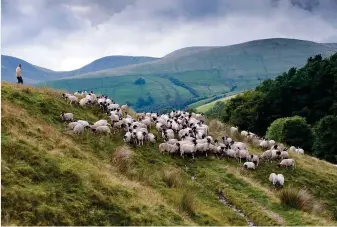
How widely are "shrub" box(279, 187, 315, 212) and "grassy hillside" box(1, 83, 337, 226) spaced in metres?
0.56

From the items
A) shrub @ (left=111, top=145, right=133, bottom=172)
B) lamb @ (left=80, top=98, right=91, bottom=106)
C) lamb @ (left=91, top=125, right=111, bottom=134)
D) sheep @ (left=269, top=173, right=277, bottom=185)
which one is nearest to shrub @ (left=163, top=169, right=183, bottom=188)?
shrub @ (left=111, top=145, right=133, bottom=172)

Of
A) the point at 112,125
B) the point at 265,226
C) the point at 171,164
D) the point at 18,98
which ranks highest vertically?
the point at 18,98

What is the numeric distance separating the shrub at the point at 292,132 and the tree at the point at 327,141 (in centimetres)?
159

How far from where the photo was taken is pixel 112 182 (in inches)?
738

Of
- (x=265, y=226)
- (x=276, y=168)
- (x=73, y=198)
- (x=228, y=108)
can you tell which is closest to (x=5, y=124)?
(x=73, y=198)

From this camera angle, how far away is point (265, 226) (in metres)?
21.0

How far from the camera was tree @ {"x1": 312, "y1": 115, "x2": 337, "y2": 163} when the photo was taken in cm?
6588

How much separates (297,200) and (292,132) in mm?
42958

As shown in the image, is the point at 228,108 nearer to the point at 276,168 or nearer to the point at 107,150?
the point at 276,168

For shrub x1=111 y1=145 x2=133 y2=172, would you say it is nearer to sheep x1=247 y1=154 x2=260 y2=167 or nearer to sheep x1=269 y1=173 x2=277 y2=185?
sheep x1=269 y1=173 x2=277 y2=185

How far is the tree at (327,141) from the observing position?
65875mm

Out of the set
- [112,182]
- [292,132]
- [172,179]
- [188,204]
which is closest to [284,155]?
[172,179]

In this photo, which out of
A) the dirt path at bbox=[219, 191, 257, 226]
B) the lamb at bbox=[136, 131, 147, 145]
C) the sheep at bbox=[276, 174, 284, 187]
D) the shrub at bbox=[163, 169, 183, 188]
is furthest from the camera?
the lamb at bbox=[136, 131, 147, 145]

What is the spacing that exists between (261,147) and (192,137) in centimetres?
887
